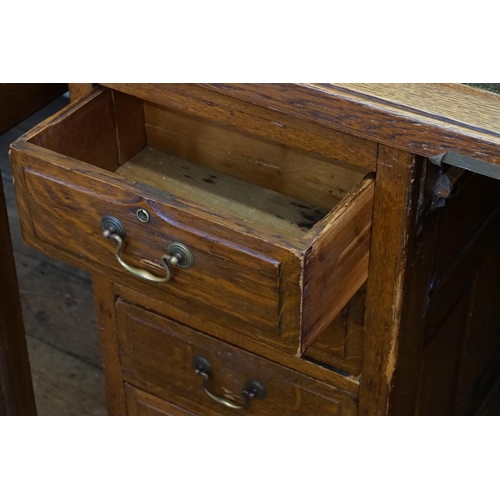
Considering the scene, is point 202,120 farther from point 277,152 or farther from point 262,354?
point 262,354

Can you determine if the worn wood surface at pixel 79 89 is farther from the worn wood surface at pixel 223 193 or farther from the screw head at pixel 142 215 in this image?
the screw head at pixel 142 215

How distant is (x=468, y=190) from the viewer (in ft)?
3.62

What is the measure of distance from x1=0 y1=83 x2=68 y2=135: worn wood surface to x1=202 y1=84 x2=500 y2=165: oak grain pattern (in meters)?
0.28

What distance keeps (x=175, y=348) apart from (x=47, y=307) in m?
0.58

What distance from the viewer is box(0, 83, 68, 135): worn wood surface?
3.56 feet

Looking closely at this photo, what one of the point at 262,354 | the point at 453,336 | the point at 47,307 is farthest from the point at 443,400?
the point at 47,307

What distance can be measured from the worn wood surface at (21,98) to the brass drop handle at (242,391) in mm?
360

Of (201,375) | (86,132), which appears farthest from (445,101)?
(201,375)

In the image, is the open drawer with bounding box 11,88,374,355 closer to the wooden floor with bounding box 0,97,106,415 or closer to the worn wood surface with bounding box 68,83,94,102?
the worn wood surface with bounding box 68,83,94,102

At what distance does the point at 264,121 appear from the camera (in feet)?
3.19

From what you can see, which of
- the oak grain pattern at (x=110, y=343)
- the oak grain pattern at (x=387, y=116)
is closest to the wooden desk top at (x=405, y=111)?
the oak grain pattern at (x=387, y=116)

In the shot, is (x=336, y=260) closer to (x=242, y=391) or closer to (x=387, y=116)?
(x=387, y=116)

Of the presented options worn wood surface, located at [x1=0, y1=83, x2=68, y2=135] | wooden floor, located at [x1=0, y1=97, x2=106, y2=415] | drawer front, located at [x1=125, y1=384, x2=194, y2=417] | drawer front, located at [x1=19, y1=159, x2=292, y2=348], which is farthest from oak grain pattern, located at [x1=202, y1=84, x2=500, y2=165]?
wooden floor, located at [x1=0, y1=97, x2=106, y2=415]

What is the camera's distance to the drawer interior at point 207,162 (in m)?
1.08
